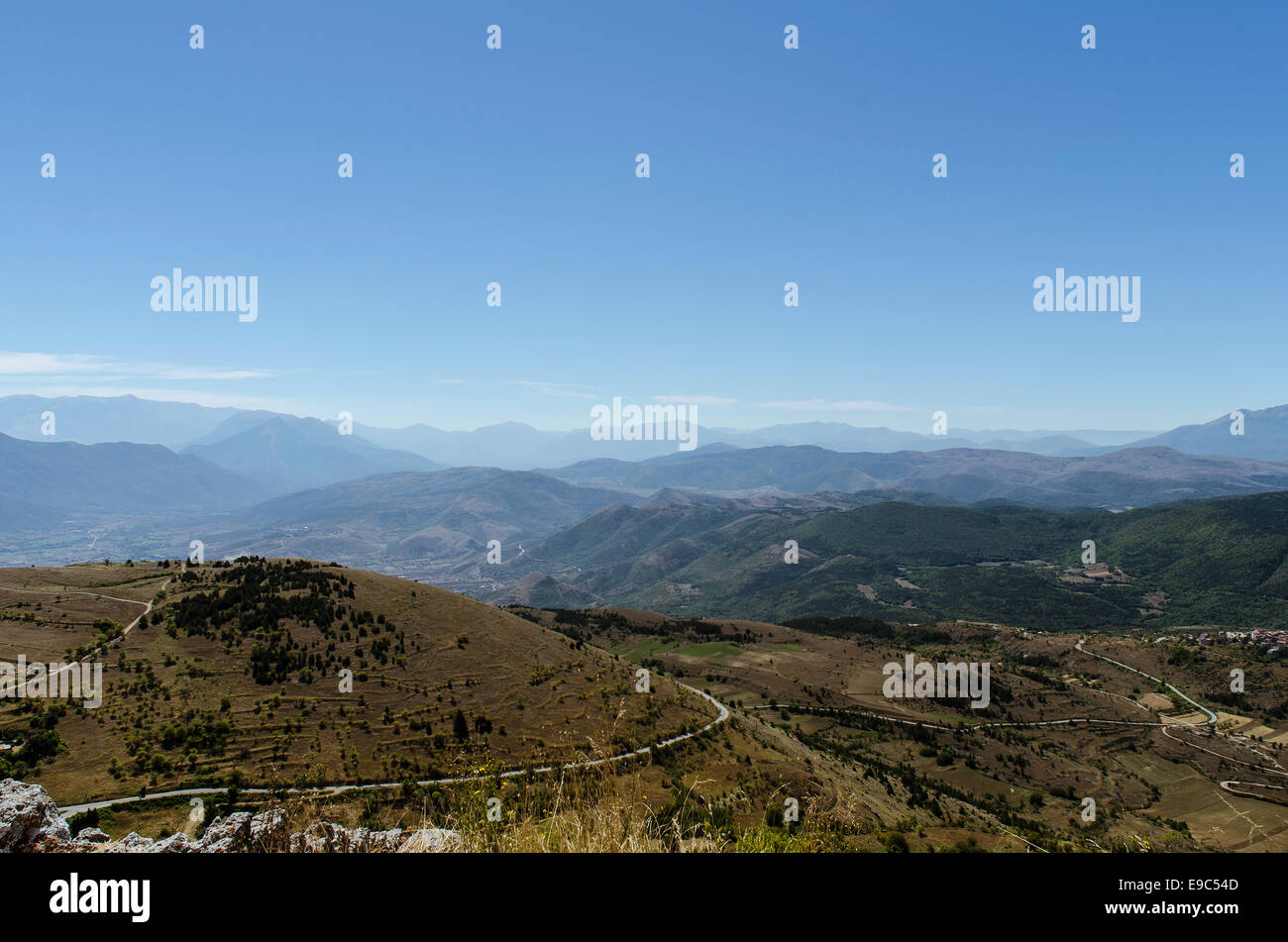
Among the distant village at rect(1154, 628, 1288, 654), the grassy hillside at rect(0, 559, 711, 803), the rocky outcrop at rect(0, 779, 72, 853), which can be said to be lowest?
the distant village at rect(1154, 628, 1288, 654)

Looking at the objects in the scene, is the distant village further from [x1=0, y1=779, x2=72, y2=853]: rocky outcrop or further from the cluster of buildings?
[x1=0, y1=779, x2=72, y2=853]: rocky outcrop

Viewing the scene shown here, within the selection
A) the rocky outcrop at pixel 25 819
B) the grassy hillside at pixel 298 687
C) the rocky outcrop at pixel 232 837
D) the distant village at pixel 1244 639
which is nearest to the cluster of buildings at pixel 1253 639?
the distant village at pixel 1244 639

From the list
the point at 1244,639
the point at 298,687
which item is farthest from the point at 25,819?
the point at 1244,639

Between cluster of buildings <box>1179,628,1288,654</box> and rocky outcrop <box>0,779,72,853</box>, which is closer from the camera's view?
rocky outcrop <box>0,779,72,853</box>

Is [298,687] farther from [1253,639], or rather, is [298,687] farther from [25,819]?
[1253,639]

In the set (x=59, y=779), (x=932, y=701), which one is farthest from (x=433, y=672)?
(x=932, y=701)

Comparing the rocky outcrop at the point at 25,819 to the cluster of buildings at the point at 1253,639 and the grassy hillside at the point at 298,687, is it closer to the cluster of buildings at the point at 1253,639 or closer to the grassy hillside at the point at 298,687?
the grassy hillside at the point at 298,687

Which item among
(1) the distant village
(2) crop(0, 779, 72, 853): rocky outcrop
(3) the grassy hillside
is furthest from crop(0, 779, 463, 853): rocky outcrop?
(1) the distant village
